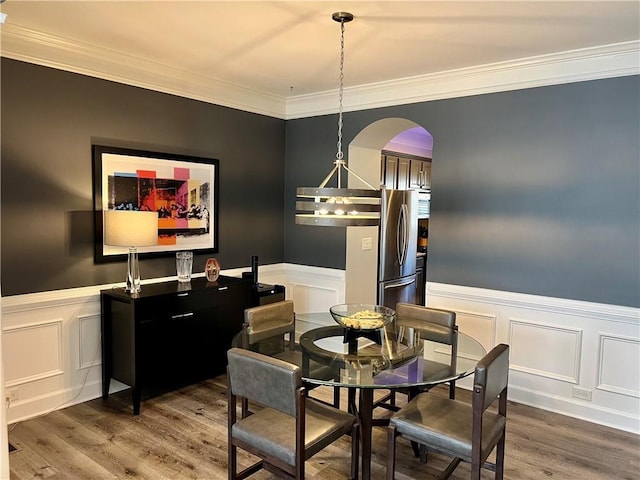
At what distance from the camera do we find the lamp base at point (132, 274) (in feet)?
12.0

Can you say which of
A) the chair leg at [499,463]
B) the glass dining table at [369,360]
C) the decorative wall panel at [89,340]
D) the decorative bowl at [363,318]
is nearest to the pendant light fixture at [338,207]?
the decorative bowl at [363,318]

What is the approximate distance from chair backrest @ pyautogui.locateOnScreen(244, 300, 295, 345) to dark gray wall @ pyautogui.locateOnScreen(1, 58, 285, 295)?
1388 mm

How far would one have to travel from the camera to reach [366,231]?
5199mm

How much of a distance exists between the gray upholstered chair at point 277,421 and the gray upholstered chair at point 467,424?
0.92 ft

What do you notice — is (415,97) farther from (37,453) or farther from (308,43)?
(37,453)

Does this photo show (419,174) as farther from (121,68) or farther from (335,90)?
(121,68)

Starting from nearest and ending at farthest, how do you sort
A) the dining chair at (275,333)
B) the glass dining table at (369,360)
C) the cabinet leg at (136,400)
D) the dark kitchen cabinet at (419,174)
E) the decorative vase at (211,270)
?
the glass dining table at (369,360), the dining chair at (275,333), the cabinet leg at (136,400), the decorative vase at (211,270), the dark kitchen cabinet at (419,174)

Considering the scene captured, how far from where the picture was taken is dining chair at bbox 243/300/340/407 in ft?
8.82

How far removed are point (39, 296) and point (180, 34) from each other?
209 centimetres

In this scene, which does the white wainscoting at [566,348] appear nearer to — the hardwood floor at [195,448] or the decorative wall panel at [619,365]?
the decorative wall panel at [619,365]

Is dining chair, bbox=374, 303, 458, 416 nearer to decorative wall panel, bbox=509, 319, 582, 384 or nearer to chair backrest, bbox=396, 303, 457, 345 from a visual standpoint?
chair backrest, bbox=396, 303, 457, 345

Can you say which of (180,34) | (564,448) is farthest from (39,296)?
(564,448)

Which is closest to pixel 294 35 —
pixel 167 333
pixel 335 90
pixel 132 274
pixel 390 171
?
pixel 335 90

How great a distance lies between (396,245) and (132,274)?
305 cm
